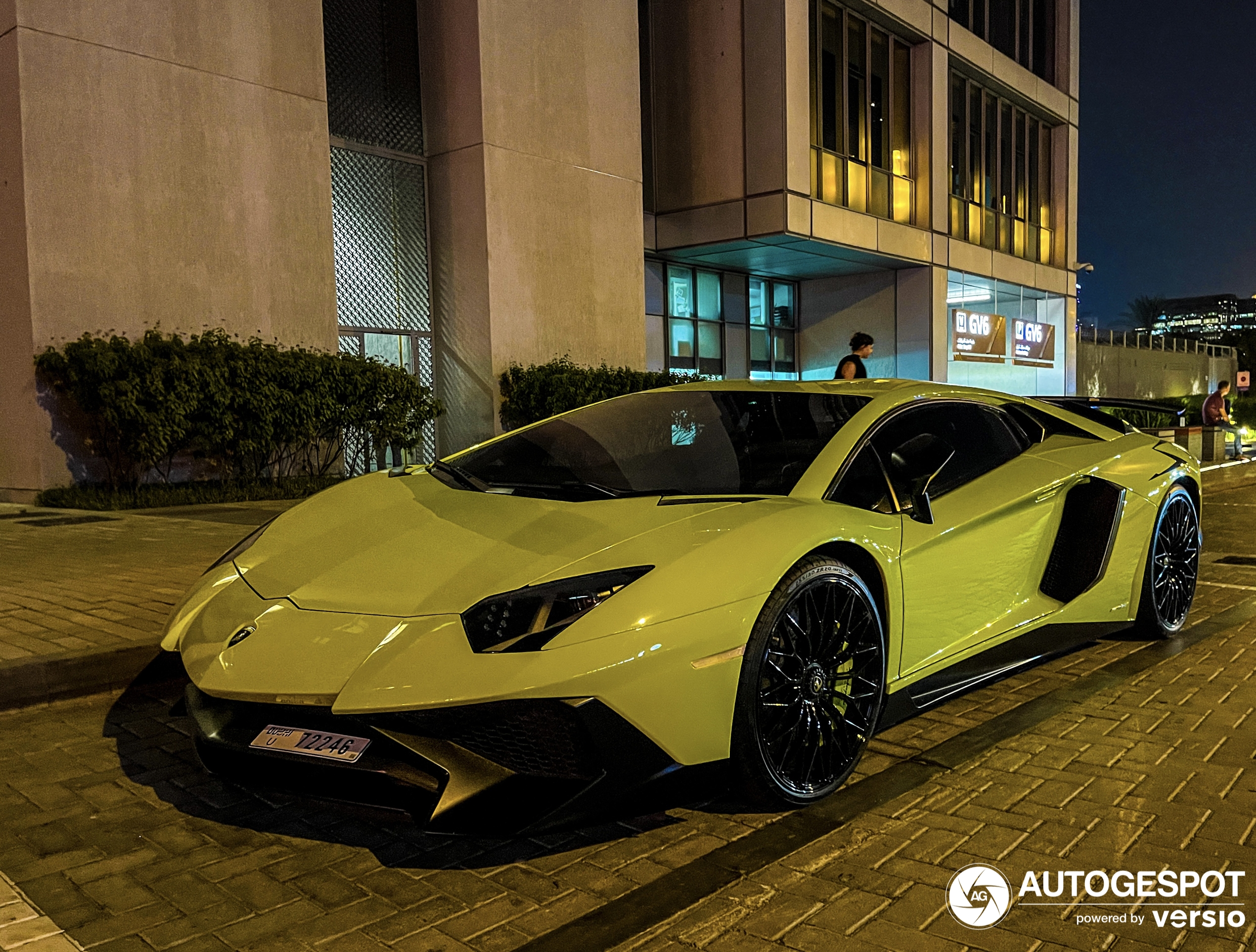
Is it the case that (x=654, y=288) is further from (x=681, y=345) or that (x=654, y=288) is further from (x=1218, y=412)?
(x=1218, y=412)

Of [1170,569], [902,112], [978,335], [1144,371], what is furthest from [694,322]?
[1144,371]

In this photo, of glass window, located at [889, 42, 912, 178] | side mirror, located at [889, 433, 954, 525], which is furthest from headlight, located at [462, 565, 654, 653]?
glass window, located at [889, 42, 912, 178]

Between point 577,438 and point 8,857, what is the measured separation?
2357 mm

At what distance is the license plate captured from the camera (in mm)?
2533

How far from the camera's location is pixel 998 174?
27.2 meters

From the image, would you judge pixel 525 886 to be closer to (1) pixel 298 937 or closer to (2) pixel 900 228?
(1) pixel 298 937

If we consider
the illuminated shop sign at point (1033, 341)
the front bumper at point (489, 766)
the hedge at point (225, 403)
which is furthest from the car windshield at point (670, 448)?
the illuminated shop sign at point (1033, 341)

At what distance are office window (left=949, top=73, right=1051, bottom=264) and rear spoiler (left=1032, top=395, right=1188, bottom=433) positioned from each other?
20613 millimetres

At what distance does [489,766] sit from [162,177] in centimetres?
1074

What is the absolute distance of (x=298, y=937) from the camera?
2.35 meters

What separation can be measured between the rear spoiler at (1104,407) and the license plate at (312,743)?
374 cm

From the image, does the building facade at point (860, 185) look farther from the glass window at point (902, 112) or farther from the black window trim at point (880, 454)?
the black window trim at point (880, 454)

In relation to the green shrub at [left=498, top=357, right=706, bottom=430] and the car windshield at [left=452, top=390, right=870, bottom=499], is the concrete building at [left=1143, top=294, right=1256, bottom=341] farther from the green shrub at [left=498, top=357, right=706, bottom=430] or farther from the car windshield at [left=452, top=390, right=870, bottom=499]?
the car windshield at [left=452, top=390, right=870, bottom=499]

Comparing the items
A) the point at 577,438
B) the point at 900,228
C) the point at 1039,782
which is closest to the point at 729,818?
the point at 1039,782
